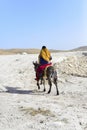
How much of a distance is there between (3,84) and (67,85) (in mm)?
3229

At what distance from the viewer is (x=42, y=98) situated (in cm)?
1459

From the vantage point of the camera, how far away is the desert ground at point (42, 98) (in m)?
10.3

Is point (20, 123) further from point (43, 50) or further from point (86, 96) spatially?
point (43, 50)

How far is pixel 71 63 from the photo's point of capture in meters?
23.2

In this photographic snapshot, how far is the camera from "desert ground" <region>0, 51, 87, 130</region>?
405 inches

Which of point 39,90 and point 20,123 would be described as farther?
point 39,90

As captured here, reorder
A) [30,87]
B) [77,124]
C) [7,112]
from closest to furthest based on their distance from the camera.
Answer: [77,124], [7,112], [30,87]

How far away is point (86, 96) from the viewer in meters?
15.1

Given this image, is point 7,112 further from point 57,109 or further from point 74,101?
point 74,101

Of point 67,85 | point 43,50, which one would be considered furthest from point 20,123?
point 67,85

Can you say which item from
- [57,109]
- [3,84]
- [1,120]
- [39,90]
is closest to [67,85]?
[39,90]

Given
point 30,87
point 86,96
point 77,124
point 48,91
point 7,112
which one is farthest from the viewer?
point 30,87

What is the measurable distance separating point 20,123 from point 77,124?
5.30ft

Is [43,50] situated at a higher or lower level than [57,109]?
higher
